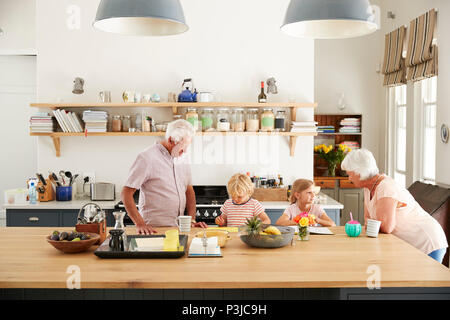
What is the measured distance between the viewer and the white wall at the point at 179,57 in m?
5.03

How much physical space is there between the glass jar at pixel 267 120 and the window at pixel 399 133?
2.74 m

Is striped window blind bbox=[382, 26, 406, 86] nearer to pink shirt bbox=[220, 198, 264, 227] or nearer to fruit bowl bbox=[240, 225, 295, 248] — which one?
pink shirt bbox=[220, 198, 264, 227]

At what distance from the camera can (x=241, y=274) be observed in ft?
6.81

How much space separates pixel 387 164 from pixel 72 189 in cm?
484

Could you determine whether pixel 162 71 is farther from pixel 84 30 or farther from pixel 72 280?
pixel 72 280

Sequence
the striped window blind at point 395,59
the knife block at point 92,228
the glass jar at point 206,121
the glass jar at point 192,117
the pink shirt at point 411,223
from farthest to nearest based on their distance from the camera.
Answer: the striped window blind at point 395,59
the glass jar at point 206,121
the glass jar at point 192,117
the pink shirt at point 411,223
the knife block at point 92,228

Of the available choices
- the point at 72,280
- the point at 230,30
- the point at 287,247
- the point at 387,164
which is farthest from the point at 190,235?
the point at 387,164

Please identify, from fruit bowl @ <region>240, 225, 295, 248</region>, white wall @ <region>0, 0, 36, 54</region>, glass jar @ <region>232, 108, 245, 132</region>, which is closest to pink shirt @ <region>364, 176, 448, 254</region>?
fruit bowl @ <region>240, 225, 295, 248</region>

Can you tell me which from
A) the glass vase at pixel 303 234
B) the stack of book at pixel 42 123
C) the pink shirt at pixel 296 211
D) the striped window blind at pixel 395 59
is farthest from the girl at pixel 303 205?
the striped window blind at pixel 395 59

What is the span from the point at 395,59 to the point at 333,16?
4.39 m

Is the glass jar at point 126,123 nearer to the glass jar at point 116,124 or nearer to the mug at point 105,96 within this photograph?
the glass jar at point 116,124

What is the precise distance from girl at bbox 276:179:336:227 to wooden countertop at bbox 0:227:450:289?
1.71 feet

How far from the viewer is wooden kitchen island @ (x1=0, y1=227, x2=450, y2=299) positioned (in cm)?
198

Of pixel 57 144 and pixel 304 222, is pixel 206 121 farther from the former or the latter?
pixel 304 222
